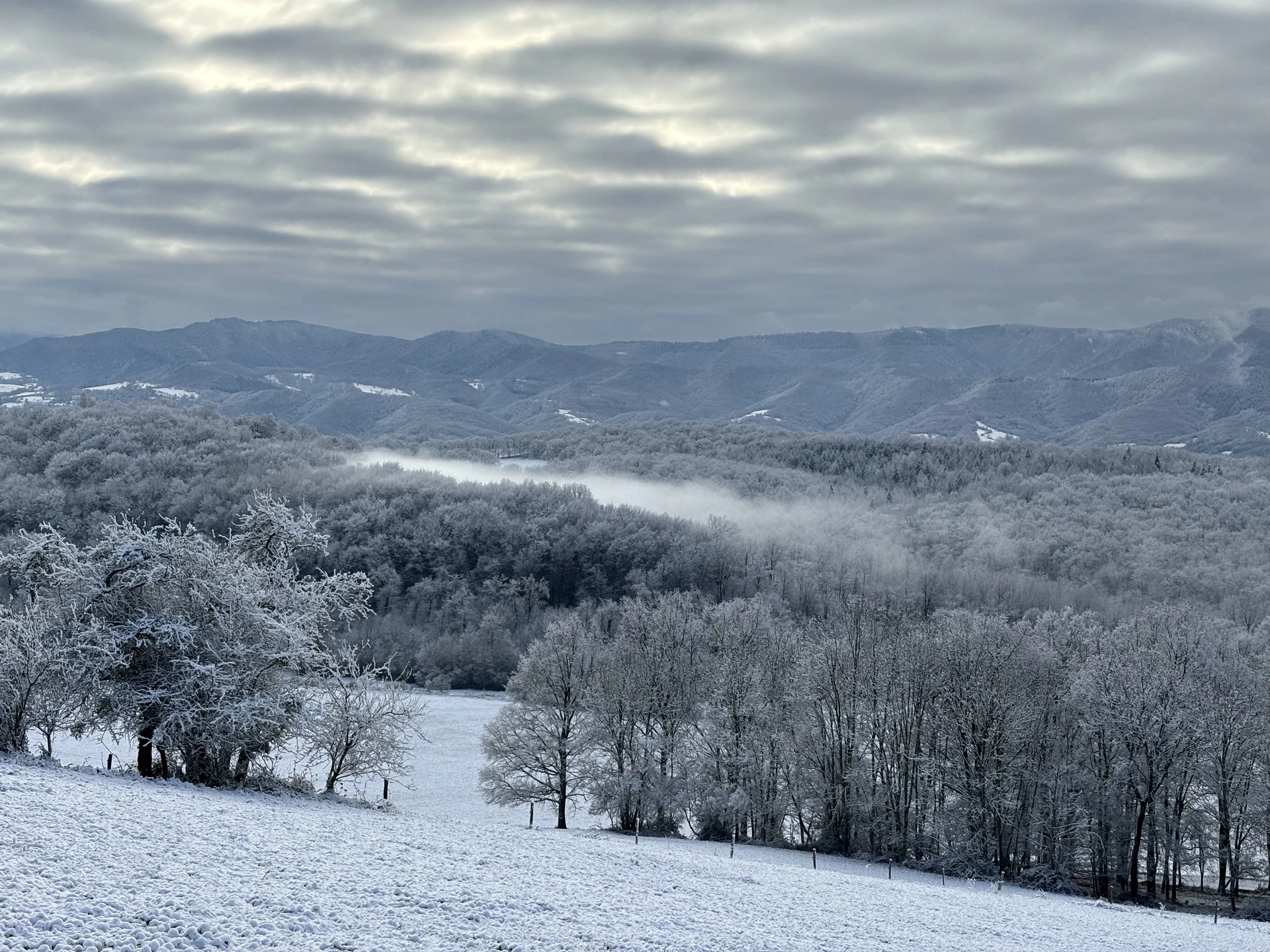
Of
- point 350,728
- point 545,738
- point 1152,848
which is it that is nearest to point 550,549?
point 545,738

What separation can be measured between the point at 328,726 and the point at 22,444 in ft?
613

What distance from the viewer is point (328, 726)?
128 ft

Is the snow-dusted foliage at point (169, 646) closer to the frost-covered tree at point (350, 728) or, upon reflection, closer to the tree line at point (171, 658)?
the tree line at point (171, 658)

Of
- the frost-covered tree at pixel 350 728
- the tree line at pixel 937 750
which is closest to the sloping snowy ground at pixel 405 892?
the frost-covered tree at pixel 350 728

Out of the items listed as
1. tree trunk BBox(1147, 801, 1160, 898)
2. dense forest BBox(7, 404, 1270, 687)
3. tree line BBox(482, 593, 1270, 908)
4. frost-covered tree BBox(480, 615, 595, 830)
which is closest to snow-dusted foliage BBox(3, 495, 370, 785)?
frost-covered tree BBox(480, 615, 595, 830)

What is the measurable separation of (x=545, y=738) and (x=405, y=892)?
36628 millimetres

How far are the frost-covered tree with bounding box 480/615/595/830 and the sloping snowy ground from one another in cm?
1908

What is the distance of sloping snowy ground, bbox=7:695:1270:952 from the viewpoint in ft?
60.9

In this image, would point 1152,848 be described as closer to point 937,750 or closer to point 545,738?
point 937,750

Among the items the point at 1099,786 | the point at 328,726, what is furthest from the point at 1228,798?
the point at 328,726

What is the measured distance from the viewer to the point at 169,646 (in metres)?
35.4

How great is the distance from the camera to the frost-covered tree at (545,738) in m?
57.0

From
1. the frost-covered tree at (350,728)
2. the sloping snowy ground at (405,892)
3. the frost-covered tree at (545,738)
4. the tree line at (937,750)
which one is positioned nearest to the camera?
the sloping snowy ground at (405,892)

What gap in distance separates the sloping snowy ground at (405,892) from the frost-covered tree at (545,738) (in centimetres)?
1908
